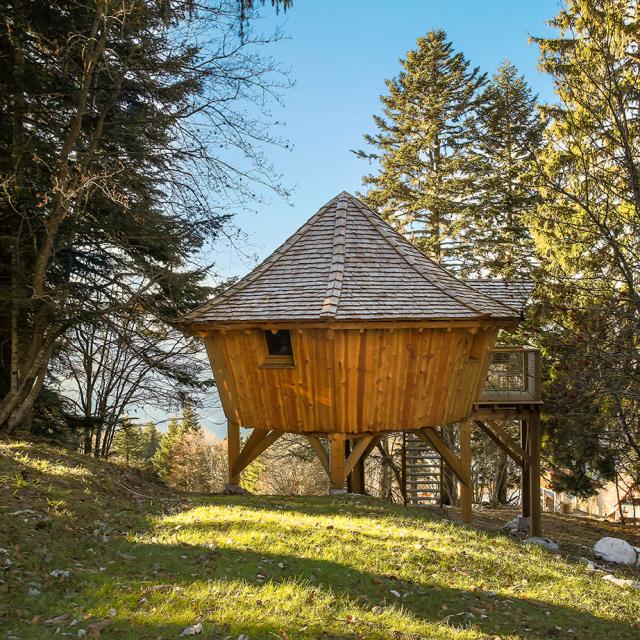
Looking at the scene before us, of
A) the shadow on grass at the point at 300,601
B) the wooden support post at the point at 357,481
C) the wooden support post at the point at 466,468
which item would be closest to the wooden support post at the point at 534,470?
the wooden support post at the point at 466,468

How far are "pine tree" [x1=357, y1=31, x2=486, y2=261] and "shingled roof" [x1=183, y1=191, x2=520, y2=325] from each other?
1037 cm

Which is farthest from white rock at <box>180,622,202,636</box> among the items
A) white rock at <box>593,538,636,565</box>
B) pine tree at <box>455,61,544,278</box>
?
pine tree at <box>455,61,544,278</box>

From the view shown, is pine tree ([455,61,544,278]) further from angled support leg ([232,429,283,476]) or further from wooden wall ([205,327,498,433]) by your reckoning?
angled support leg ([232,429,283,476])

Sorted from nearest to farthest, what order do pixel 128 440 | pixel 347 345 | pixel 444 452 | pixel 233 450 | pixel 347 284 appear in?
1. pixel 347 345
2. pixel 347 284
3. pixel 444 452
4. pixel 233 450
5. pixel 128 440

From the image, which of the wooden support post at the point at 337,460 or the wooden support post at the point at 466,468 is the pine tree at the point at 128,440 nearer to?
the wooden support post at the point at 337,460

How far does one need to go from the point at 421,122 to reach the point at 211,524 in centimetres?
2053

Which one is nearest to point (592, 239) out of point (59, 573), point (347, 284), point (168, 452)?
point (347, 284)

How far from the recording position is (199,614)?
16.2 feet

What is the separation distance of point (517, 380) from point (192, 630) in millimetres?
13257

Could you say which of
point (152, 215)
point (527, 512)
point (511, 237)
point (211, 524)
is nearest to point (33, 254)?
point (152, 215)

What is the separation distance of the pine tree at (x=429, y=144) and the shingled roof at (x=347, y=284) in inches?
408

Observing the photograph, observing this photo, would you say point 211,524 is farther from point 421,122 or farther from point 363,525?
point 421,122

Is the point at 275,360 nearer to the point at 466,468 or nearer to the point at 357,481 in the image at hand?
the point at 466,468

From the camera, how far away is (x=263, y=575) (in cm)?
596
